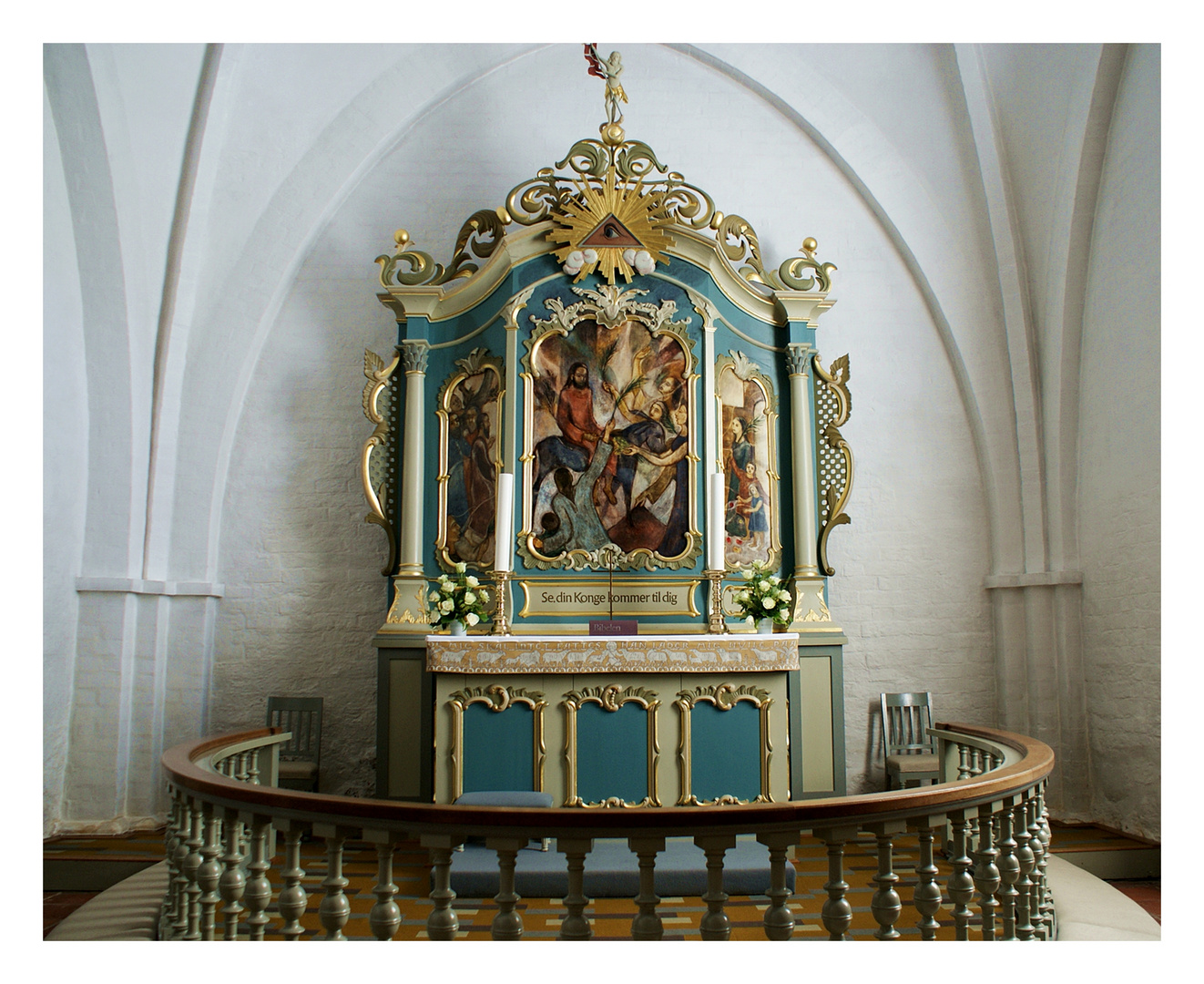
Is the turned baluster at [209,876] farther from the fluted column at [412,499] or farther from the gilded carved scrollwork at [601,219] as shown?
the gilded carved scrollwork at [601,219]

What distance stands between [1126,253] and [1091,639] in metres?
2.90

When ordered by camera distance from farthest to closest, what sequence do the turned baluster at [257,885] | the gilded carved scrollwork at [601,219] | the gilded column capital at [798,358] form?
1. the gilded column capital at [798,358]
2. the gilded carved scrollwork at [601,219]
3. the turned baluster at [257,885]

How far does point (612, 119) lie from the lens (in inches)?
264

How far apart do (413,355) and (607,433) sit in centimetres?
159

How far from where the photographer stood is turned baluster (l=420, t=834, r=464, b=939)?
255 centimetres

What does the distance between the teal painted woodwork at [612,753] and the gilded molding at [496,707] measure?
25cm

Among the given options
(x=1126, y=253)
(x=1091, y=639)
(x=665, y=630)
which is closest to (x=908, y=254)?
(x=1126, y=253)

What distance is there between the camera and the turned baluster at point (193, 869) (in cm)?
300

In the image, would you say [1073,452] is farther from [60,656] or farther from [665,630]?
[60,656]

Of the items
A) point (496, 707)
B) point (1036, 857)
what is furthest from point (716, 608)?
point (1036, 857)

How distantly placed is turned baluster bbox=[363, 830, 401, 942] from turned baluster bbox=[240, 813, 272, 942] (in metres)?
0.37

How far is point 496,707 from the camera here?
5527 mm

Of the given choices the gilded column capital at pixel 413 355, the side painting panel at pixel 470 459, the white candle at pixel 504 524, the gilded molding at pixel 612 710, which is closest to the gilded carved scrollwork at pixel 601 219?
the gilded column capital at pixel 413 355

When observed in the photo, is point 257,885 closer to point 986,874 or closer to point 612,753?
point 986,874
